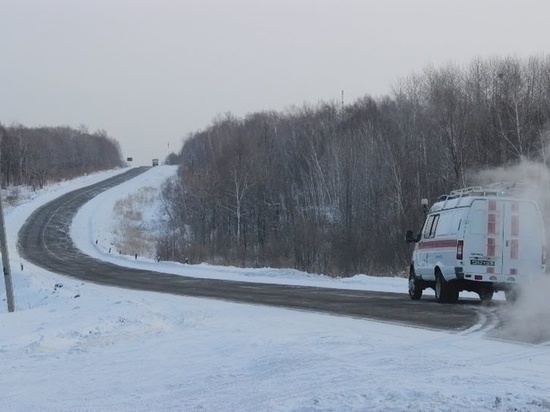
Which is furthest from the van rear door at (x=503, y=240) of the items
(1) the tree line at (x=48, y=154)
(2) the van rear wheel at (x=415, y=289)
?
(1) the tree line at (x=48, y=154)

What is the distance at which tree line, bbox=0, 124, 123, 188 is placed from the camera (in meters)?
119

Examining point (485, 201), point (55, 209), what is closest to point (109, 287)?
point (485, 201)

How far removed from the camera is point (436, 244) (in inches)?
746

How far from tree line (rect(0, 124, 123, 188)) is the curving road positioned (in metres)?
53.8

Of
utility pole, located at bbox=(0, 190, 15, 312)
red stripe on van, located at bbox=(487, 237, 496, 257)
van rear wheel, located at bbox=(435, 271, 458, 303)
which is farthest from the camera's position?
utility pole, located at bbox=(0, 190, 15, 312)

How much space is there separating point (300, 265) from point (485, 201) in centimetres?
2650

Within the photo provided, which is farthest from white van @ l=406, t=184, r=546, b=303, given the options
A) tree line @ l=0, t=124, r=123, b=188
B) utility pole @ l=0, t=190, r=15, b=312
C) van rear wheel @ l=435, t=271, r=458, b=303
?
tree line @ l=0, t=124, r=123, b=188

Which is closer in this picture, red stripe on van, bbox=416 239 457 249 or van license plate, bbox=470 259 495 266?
van license plate, bbox=470 259 495 266

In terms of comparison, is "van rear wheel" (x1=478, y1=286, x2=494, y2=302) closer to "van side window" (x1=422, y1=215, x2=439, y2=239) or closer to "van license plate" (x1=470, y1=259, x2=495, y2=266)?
"van license plate" (x1=470, y1=259, x2=495, y2=266)

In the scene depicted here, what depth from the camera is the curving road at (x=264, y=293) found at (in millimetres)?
15539

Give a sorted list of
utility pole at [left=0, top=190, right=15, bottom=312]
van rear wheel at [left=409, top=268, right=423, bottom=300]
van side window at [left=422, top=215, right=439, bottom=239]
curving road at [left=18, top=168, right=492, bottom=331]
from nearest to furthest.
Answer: curving road at [left=18, top=168, right=492, bottom=331]
van side window at [left=422, top=215, right=439, bottom=239]
van rear wheel at [left=409, top=268, right=423, bottom=300]
utility pole at [left=0, top=190, right=15, bottom=312]

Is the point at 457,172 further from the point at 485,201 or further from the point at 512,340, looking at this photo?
the point at 512,340

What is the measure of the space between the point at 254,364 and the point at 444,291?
371 inches

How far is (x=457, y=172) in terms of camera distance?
2163 inches
